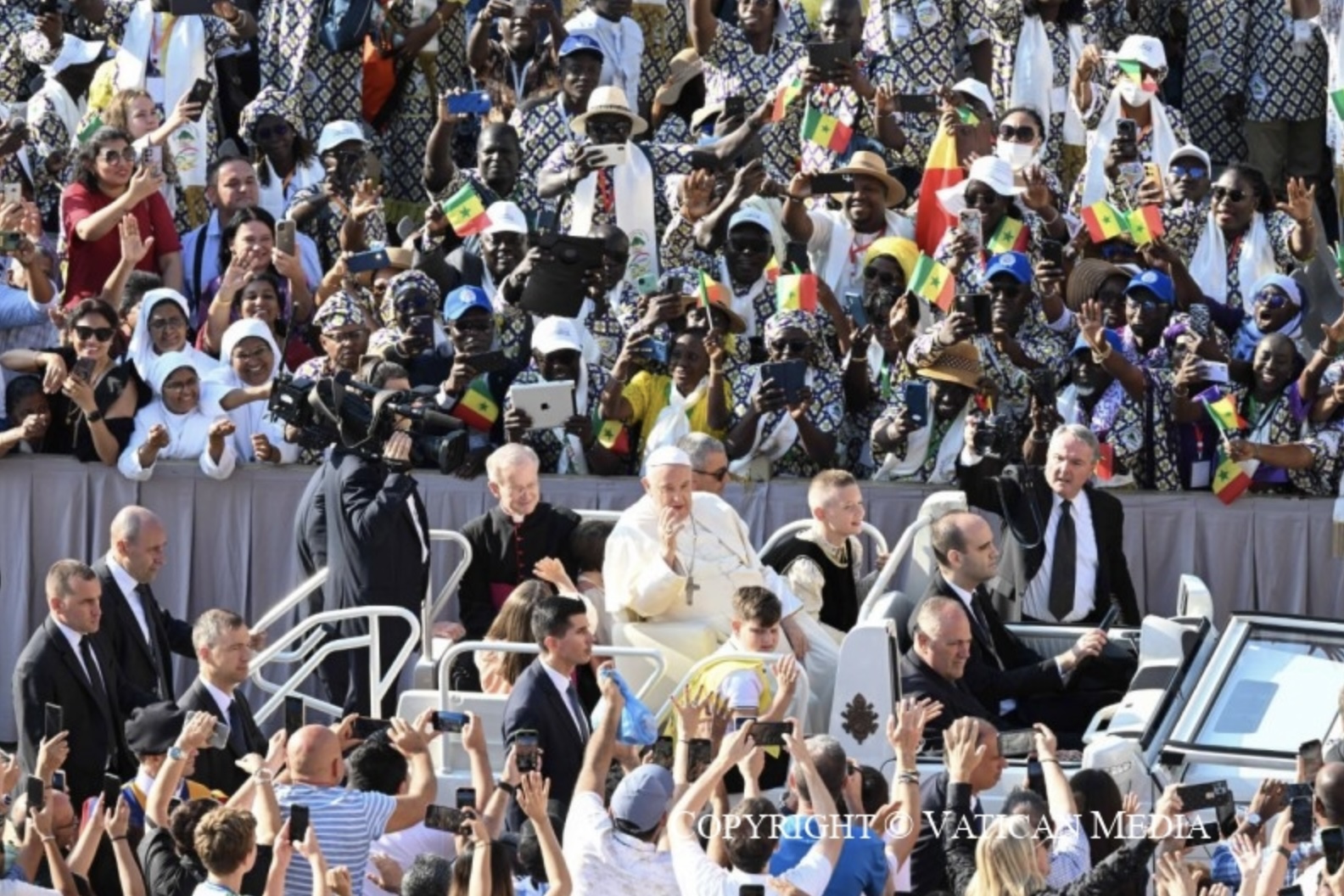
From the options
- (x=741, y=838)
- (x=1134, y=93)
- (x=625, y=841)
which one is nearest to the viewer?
(x=741, y=838)

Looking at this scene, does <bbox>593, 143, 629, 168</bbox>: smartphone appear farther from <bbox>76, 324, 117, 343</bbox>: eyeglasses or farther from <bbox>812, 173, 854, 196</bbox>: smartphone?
<bbox>76, 324, 117, 343</bbox>: eyeglasses

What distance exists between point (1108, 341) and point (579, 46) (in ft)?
13.2

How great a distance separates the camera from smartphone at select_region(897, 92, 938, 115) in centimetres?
2081

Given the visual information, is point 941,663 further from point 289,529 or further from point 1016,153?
point 1016,153

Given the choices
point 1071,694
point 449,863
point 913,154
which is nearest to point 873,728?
point 1071,694

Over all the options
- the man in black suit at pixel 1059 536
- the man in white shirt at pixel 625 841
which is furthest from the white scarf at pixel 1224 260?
the man in white shirt at pixel 625 841

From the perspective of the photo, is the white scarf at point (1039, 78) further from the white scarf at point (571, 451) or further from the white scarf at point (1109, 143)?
the white scarf at point (571, 451)

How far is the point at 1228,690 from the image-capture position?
14938mm

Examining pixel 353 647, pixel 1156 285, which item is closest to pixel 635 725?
pixel 353 647

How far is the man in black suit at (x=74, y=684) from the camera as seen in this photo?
15641mm

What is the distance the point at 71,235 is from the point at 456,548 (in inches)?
119

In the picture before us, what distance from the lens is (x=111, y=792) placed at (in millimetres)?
13781

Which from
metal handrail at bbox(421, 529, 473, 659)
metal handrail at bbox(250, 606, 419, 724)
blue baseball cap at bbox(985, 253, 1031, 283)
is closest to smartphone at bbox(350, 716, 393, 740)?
metal handrail at bbox(250, 606, 419, 724)

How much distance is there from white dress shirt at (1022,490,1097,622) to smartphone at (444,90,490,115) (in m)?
5.15
